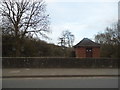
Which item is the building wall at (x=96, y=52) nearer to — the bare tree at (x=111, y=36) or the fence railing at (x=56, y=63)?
the bare tree at (x=111, y=36)

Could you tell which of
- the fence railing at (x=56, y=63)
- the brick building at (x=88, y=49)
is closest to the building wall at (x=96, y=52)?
the brick building at (x=88, y=49)

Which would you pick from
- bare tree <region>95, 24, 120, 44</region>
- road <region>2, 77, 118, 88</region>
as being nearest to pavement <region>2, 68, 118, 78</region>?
road <region>2, 77, 118, 88</region>

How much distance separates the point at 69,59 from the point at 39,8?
21.5m

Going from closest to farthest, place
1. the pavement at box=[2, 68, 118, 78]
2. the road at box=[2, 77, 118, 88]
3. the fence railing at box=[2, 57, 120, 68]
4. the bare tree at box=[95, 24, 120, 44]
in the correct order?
the road at box=[2, 77, 118, 88] → the pavement at box=[2, 68, 118, 78] → the fence railing at box=[2, 57, 120, 68] → the bare tree at box=[95, 24, 120, 44]

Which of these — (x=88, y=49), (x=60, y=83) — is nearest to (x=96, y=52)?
(x=88, y=49)

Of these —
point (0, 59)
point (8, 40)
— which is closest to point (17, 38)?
point (8, 40)

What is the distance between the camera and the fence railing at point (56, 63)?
28.2 metres

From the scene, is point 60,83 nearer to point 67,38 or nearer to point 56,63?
point 56,63

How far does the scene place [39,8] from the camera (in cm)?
4828

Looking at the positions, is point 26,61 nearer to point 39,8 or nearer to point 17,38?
point 17,38

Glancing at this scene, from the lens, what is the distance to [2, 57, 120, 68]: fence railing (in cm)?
2819

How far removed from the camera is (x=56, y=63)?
28.9m

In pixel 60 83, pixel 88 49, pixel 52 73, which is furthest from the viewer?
pixel 88 49

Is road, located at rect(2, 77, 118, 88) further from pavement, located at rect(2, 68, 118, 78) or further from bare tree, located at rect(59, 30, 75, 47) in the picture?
bare tree, located at rect(59, 30, 75, 47)
